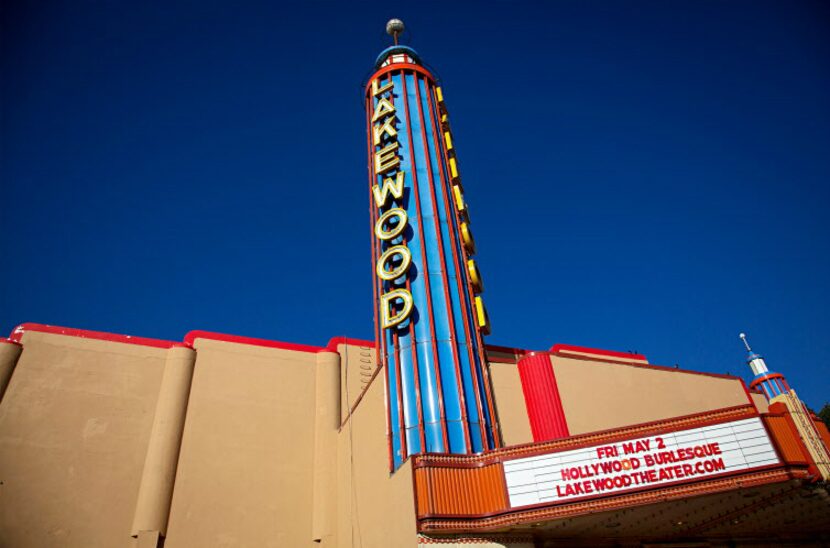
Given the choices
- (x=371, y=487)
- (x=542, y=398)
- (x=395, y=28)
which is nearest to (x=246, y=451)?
(x=371, y=487)

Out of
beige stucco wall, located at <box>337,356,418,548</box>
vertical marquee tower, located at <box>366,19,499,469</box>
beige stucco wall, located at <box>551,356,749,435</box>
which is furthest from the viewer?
beige stucco wall, located at <box>551,356,749,435</box>

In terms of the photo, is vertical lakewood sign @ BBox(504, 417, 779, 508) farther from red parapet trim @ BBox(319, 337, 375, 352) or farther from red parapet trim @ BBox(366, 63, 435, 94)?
red parapet trim @ BBox(366, 63, 435, 94)

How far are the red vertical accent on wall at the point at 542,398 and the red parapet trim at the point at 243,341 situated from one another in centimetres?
935

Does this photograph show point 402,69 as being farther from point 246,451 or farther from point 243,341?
point 246,451

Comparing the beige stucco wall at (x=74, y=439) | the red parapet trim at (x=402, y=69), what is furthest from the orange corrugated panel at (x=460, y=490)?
the red parapet trim at (x=402, y=69)

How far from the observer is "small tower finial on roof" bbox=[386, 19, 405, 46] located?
104ft

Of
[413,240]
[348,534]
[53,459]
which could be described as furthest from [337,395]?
[53,459]

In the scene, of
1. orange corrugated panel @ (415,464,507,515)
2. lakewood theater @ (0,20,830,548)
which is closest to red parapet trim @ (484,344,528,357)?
lakewood theater @ (0,20,830,548)

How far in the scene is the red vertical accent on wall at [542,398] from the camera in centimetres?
2328

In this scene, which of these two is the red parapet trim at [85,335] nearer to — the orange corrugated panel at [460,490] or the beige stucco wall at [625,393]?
the orange corrugated panel at [460,490]

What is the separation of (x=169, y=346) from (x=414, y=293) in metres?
10.7

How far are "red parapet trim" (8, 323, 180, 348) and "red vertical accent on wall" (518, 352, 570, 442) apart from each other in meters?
14.9

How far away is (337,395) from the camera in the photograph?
2416 cm

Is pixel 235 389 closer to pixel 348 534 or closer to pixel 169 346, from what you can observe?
pixel 169 346
